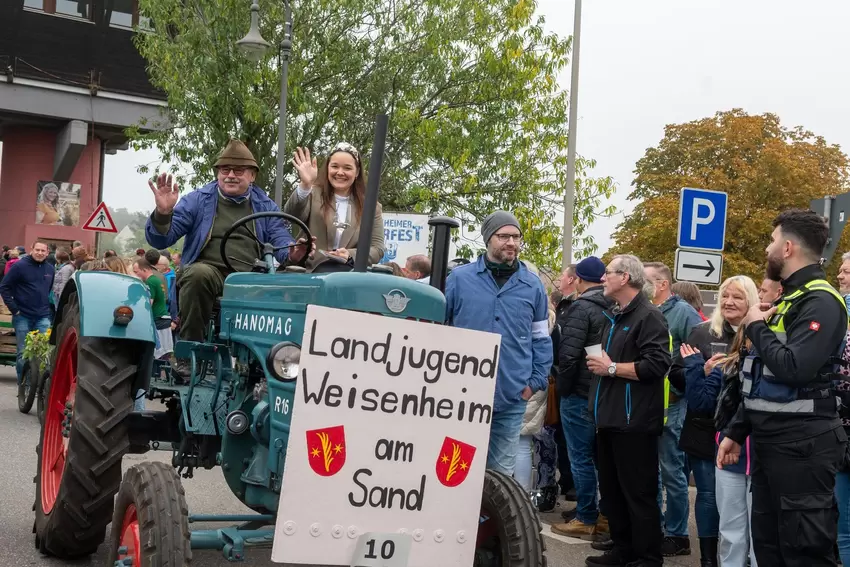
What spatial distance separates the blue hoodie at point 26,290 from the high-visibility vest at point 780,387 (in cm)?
1118

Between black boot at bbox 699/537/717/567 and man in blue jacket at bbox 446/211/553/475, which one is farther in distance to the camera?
black boot at bbox 699/537/717/567

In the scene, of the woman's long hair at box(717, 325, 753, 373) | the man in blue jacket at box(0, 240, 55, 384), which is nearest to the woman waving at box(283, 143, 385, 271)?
the woman's long hair at box(717, 325, 753, 373)

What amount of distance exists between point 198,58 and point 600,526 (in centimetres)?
1492

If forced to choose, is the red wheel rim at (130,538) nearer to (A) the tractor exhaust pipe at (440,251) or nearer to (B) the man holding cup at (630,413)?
(A) the tractor exhaust pipe at (440,251)

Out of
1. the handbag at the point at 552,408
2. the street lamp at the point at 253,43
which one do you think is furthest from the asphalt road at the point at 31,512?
the street lamp at the point at 253,43

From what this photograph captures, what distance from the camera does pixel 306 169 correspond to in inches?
241

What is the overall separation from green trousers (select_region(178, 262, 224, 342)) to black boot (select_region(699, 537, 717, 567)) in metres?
3.43

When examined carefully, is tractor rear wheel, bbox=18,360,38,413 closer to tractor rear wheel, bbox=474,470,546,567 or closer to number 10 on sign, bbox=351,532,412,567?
tractor rear wheel, bbox=474,470,546,567

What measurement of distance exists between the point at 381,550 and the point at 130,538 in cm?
105

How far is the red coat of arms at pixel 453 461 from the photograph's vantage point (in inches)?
162

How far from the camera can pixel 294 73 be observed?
20359mm

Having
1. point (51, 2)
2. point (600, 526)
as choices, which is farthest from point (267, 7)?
point (600, 526)

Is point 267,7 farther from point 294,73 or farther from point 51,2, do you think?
point 51,2

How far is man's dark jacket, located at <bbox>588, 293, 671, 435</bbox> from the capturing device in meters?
6.54
